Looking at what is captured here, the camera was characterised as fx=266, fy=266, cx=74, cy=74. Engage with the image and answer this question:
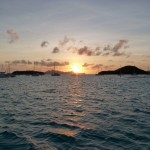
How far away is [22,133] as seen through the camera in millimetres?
24250

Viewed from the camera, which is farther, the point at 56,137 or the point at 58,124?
the point at 58,124

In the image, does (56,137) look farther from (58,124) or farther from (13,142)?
(58,124)

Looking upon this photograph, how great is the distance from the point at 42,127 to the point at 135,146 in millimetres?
10344

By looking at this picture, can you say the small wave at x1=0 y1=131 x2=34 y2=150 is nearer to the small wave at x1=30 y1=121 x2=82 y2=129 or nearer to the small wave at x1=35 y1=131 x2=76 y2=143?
the small wave at x1=35 y1=131 x2=76 y2=143

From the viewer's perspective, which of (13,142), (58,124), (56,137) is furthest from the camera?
(58,124)

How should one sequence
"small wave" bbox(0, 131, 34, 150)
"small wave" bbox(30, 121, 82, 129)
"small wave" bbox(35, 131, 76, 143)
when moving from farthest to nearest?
"small wave" bbox(30, 121, 82, 129)
"small wave" bbox(35, 131, 76, 143)
"small wave" bbox(0, 131, 34, 150)

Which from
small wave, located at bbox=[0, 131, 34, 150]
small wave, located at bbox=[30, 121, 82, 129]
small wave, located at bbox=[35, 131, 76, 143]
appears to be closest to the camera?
small wave, located at bbox=[0, 131, 34, 150]

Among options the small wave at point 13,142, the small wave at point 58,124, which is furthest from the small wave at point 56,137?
the small wave at point 58,124

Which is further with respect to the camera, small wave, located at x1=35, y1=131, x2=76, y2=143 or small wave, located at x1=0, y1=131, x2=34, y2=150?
small wave, located at x1=35, y1=131, x2=76, y2=143

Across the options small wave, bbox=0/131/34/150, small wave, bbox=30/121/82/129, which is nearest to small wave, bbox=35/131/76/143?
small wave, bbox=0/131/34/150

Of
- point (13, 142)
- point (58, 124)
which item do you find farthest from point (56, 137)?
point (58, 124)

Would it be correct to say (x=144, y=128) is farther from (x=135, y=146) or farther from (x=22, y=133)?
(x=22, y=133)

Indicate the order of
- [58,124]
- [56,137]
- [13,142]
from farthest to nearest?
[58,124], [56,137], [13,142]

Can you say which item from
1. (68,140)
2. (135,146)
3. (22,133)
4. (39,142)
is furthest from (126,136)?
(22,133)
